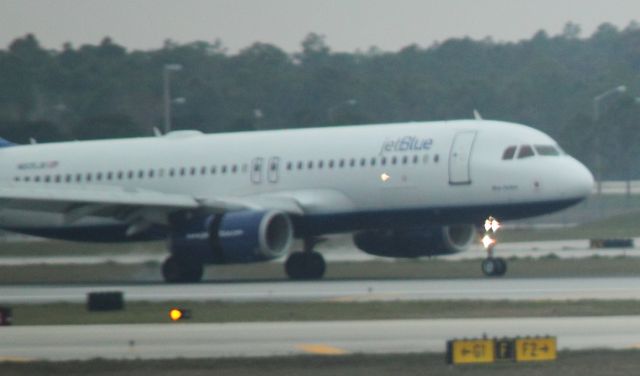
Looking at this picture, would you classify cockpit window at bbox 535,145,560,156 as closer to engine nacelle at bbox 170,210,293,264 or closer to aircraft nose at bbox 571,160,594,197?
aircraft nose at bbox 571,160,594,197

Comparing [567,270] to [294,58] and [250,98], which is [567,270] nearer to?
[250,98]

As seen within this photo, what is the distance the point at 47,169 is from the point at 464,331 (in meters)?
24.6

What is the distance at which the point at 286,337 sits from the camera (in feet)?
82.8

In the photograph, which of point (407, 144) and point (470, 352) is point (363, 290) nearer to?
point (407, 144)

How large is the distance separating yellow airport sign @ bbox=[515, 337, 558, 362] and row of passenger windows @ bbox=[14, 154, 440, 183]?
21094 millimetres

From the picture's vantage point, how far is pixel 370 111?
10238 centimetres

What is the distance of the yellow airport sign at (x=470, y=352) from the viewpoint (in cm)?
2075

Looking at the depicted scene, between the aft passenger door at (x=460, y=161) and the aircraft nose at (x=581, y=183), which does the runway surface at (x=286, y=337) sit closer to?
the aircraft nose at (x=581, y=183)

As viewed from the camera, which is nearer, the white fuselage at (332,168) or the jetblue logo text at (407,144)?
the white fuselage at (332,168)

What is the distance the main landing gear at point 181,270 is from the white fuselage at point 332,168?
160 cm

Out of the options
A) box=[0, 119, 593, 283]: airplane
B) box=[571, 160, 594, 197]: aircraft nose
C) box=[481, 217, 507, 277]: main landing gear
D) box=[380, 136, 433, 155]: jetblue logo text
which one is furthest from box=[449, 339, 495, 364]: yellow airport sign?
box=[380, 136, 433, 155]: jetblue logo text

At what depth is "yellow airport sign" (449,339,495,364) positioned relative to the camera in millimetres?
20750

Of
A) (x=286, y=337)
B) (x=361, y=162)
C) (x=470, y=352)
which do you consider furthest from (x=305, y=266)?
(x=470, y=352)

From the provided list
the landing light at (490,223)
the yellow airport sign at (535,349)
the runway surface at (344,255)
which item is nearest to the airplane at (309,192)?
the landing light at (490,223)
